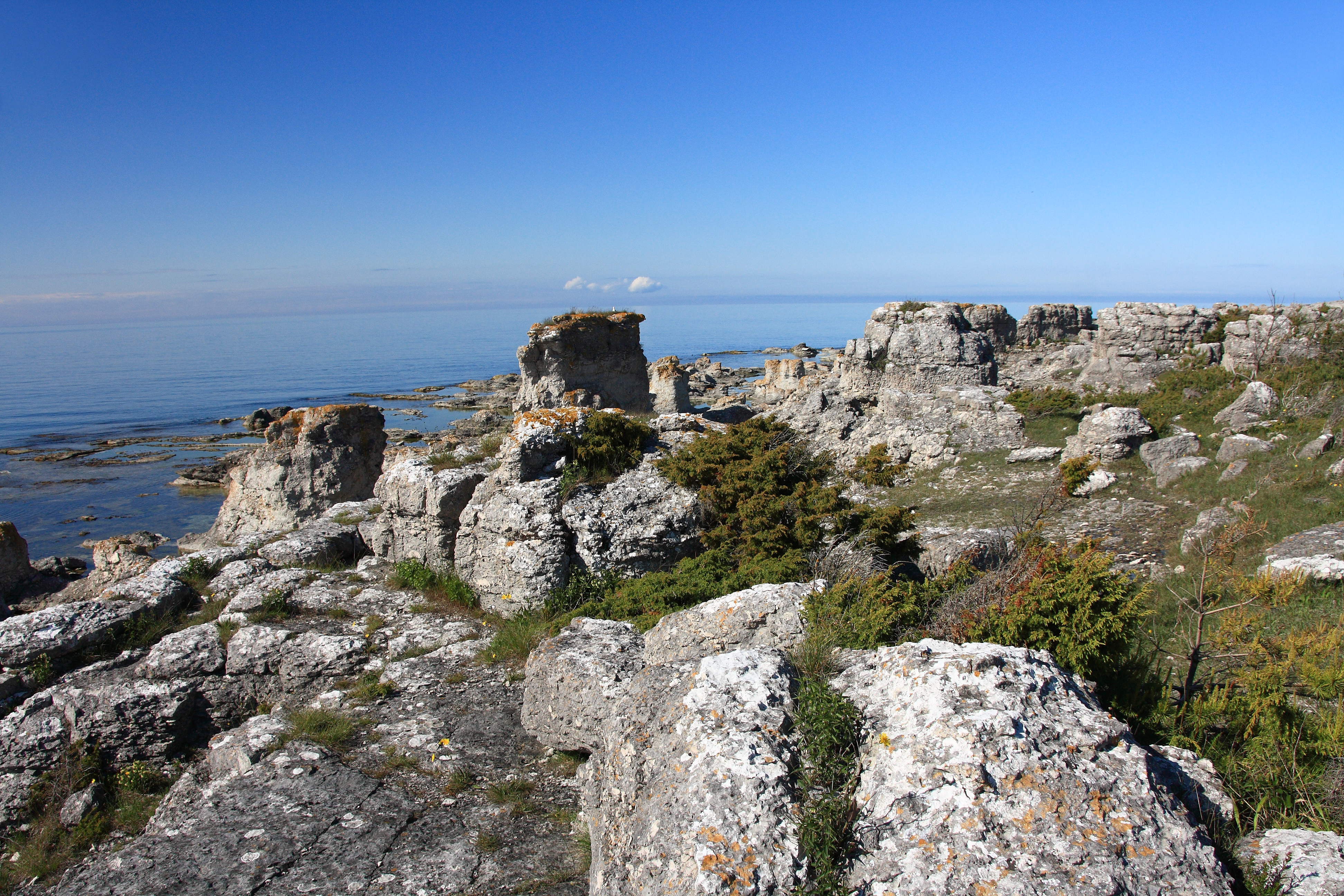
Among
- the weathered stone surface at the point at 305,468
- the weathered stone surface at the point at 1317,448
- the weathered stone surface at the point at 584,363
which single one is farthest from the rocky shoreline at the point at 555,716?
the weathered stone surface at the point at 584,363

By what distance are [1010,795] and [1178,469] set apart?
1747 centimetres

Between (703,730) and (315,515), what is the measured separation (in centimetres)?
1870

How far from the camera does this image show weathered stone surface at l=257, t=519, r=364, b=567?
38.0ft

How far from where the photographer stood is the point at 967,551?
7.69 meters

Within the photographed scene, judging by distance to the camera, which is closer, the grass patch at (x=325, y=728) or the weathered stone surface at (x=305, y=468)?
the grass patch at (x=325, y=728)

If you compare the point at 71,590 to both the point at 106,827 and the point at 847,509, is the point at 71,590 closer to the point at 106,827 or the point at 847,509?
the point at 106,827

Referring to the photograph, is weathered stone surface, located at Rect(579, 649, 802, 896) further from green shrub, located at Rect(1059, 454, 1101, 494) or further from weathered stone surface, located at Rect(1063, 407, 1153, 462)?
weathered stone surface, located at Rect(1063, 407, 1153, 462)

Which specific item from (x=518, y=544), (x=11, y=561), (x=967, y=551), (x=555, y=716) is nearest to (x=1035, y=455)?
(x=967, y=551)

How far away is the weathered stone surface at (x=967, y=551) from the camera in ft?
25.7

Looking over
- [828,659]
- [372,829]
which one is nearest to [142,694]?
[372,829]

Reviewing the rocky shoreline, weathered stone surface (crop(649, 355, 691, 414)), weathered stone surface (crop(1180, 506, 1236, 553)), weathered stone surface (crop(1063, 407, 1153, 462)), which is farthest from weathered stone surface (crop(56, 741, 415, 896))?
weathered stone surface (crop(649, 355, 691, 414))

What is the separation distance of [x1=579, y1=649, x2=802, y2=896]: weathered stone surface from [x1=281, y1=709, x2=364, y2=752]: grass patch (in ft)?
11.0

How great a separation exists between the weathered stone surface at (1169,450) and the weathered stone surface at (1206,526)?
4.12 meters

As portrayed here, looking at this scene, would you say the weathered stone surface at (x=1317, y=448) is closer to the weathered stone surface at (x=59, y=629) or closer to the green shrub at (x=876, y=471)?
the green shrub at (x=876, y=471)
